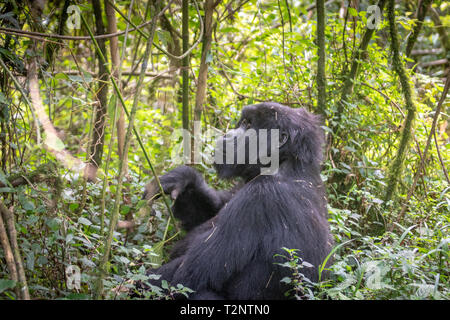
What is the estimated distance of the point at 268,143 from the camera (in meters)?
3.65

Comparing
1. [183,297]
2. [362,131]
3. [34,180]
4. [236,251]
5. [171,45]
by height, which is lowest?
[183,297]

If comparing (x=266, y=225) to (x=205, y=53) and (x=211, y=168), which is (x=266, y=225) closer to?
(x=211, y=168)

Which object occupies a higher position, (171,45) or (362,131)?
(171,45)

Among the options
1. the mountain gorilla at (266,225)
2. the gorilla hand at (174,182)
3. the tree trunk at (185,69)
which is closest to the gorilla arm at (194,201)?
the gorilla hand at (174,182)

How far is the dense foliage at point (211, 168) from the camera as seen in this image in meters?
2.92

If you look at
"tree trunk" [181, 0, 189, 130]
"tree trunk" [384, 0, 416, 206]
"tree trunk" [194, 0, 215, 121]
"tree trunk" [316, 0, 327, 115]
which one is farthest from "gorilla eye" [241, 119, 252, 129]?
"tree trunk" [384, 0, 416, 206]

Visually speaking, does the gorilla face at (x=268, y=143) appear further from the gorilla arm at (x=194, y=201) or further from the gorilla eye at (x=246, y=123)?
the gorilla arm at (x=194, y=201)

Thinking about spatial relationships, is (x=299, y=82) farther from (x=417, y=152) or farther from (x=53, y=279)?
(x=53, y=279)

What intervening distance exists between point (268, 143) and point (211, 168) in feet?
3.24

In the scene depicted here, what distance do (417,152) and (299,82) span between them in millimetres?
1517

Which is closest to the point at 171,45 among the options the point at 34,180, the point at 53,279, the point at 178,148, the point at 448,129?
the point at 178,148

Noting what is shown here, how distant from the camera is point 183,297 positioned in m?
3.08

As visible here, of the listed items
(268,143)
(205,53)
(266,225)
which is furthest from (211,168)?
(266,225)
